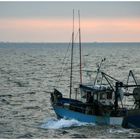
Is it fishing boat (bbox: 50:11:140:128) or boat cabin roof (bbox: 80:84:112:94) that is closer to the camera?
fishing boat (bbox: 50:11:140:128)

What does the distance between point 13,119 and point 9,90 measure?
2601 cm

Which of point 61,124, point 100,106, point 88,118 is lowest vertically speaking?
point 61,124

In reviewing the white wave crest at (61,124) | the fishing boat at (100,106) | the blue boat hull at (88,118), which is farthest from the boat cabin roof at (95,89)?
the white wave crest at (61,124)

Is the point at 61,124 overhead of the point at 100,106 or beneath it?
beneath

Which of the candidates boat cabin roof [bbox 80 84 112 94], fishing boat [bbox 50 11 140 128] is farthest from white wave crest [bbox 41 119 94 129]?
boat cabin roof [bbox 80 84 112 94]

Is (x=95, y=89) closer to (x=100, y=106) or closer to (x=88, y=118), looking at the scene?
(x=100, y=106)

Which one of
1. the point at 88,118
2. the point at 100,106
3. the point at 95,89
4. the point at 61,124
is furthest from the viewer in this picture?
the point at 95,89

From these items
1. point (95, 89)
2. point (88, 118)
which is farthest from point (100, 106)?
point (95, 89)

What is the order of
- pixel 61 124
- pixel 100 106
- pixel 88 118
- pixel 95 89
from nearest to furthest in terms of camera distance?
1. pixel 61 124
2. pixel 88 118
3. pixel 100 106
4. pixel 95 89

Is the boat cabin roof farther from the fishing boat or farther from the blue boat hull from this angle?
the blue boat hull

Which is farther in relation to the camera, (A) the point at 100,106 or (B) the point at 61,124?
(A) the point at 100,106

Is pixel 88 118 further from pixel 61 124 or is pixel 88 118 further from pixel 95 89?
pixel 95 89

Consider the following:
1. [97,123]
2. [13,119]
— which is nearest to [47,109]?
[13,119]

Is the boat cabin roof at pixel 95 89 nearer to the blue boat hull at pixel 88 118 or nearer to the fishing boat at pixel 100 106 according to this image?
the fishing boat at pixel 100 106
